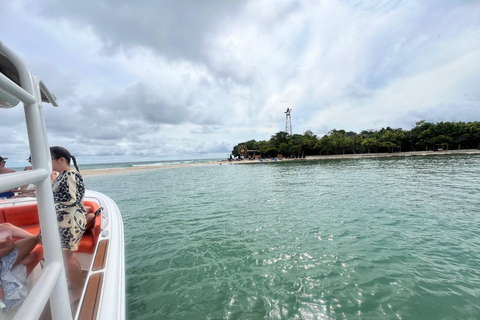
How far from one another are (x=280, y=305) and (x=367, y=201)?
7.25 meters

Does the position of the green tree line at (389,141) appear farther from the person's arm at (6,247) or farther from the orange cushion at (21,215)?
the person's arm at (6,247)

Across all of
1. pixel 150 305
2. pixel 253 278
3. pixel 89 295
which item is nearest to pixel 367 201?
pixel 253 278

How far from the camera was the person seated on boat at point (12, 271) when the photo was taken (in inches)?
52.3

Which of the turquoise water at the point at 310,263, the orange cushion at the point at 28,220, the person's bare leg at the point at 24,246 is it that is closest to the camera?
the person's bare leg at the point at 24,246

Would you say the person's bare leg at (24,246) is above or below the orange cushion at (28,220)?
above

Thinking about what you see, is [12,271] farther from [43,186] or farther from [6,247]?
[43,186]

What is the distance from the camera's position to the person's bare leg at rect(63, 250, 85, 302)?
2244mm

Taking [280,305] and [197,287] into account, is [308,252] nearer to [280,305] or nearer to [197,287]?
[280,305]

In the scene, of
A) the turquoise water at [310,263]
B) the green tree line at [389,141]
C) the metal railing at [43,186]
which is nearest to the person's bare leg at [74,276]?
the turquoise water at [310,263]

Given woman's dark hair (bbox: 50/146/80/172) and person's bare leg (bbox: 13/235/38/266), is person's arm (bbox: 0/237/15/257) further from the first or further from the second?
woman's dark hair (bbox: 50/146/80/172)

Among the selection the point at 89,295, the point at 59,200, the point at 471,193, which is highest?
A: the point at 59,200

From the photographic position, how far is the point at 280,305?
9.77 feet

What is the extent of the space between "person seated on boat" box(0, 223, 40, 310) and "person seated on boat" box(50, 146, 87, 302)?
21.7 inches

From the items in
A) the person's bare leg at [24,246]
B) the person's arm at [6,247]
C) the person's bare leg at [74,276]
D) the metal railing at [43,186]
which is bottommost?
the person's bare leg at [74,276]
